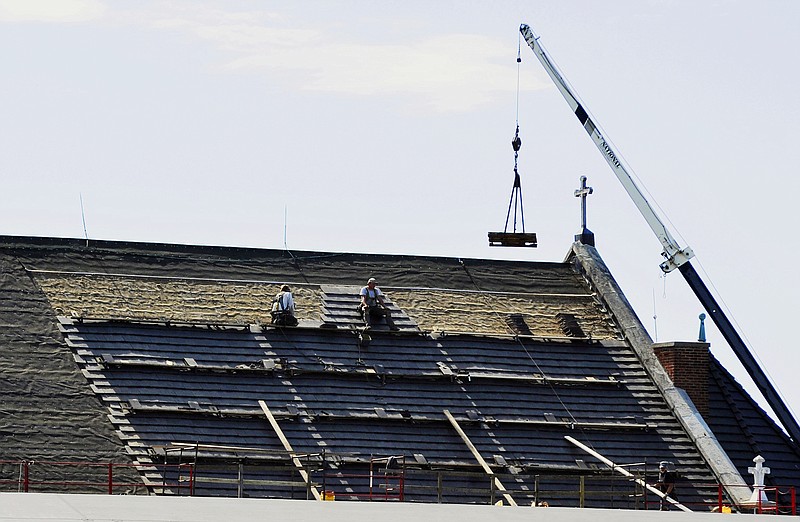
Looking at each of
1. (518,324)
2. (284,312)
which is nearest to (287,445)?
(284,312)

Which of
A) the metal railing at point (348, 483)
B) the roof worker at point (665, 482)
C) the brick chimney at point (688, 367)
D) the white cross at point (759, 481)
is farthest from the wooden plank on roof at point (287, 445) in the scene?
the brick chimney at point (688, 367)

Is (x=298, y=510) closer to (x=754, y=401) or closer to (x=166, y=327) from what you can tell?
(x=166, y=327)

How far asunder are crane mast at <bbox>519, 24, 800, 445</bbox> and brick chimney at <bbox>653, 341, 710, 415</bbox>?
145 inches

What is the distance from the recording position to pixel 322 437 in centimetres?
4759

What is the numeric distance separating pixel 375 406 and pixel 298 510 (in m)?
12.5

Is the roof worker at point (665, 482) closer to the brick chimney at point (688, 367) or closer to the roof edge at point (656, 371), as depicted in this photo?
the roof edge at point (656, 371)

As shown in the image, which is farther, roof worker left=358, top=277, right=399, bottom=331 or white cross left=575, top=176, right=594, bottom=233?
white cross left=575, top=176, right=594, bottom=233

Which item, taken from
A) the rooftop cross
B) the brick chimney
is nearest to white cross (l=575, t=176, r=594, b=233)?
the rooftop cross

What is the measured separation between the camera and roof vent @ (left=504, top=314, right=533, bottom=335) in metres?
A: 53.9

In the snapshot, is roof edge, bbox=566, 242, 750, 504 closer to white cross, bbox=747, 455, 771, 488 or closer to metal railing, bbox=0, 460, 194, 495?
white cross, bbox=747, 455, 771, 488

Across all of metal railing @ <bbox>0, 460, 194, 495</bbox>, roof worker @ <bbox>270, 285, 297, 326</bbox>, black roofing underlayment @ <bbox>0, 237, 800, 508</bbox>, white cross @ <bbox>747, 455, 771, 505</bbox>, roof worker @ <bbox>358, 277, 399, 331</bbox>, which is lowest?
metal railing @ <bbox>0, 460, 194, 495</bbox>

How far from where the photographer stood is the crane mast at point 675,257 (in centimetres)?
5712

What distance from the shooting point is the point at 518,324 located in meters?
54.2

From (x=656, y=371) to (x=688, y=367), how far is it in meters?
0.94
